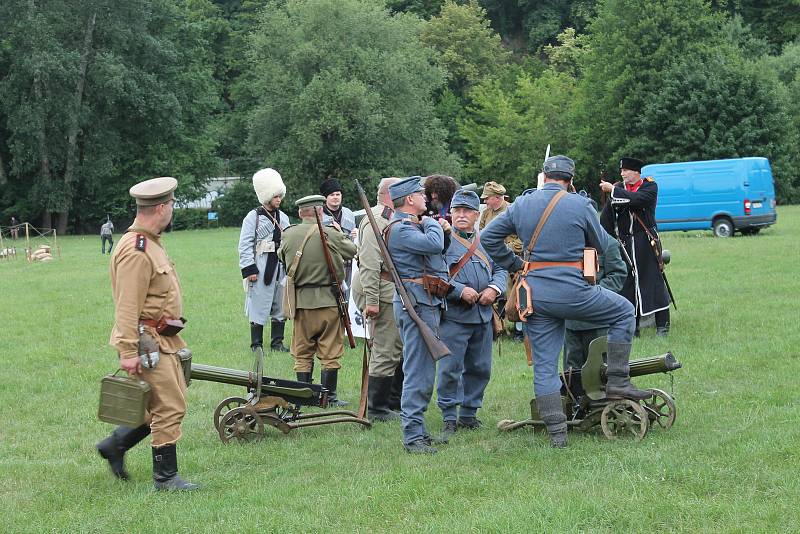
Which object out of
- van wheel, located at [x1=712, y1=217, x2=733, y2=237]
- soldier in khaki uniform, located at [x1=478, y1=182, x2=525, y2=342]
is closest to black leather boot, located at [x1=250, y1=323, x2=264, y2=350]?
soldier in khaki uniform, located at [x1=478, y1=182, x2=525, y2=342]

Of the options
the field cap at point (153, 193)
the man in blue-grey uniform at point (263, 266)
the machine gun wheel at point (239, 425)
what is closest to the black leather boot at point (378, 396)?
the machine gun wheel at point (239, 425)

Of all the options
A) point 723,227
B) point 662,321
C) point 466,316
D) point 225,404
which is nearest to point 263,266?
point 225,404

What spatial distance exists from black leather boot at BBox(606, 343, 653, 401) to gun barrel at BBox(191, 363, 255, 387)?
114 inches

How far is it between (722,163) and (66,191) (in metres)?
39.3

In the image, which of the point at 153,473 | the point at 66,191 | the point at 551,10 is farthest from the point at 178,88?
the point at 153,473

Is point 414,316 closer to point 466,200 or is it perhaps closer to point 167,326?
point 466,200

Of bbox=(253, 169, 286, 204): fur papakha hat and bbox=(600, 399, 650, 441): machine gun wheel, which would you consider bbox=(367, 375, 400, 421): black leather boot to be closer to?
bbox=(600, 399, 650, 441): machine gun wheel

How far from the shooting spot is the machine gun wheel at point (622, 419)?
24.2ft

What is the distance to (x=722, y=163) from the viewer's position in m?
32.2

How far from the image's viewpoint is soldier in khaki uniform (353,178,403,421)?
8.84 metres

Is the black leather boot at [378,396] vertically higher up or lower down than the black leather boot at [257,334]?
higher up

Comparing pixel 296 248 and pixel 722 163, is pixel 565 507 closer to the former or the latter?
pixel 296 248

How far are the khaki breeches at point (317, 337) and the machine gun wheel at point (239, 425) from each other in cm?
122

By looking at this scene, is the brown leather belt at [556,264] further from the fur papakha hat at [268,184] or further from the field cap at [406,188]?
the fur papakha hat at [268,184]
